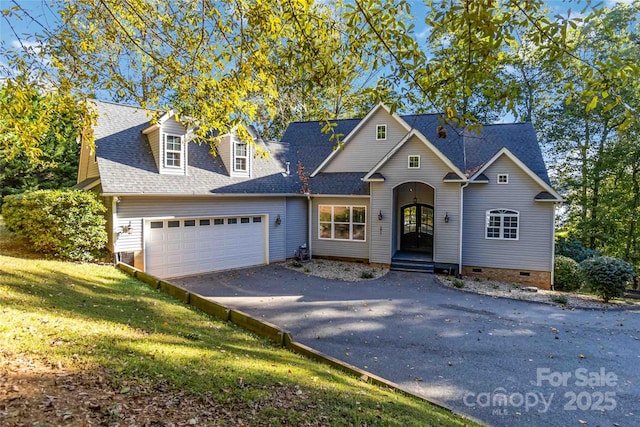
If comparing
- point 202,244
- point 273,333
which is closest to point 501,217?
point 273,333

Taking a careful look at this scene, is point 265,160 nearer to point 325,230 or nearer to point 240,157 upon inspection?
point 240,157

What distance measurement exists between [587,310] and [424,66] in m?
11.1

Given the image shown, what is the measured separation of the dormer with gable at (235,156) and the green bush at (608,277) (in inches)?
541

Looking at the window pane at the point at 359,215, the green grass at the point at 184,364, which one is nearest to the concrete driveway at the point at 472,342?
the green grass at the point at 184,364

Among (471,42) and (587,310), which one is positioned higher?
(471,42)

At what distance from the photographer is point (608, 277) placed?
1124cm

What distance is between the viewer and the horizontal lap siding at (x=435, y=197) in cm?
1456

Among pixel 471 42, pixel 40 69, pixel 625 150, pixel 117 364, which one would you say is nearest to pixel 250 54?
pixel 471 42

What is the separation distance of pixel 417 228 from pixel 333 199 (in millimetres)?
4752

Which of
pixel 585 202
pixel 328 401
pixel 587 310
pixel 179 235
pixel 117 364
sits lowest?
pixel 587 310

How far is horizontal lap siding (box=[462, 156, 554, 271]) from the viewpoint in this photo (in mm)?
14023

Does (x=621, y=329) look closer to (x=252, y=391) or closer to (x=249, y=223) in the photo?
(x=252, y=391)

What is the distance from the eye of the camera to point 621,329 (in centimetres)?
884

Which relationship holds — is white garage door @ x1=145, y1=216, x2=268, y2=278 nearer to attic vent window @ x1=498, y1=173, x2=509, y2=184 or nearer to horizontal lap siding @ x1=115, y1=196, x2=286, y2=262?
horizontal lap siding @ x1=115, y1=196, x2=286, y2=262
